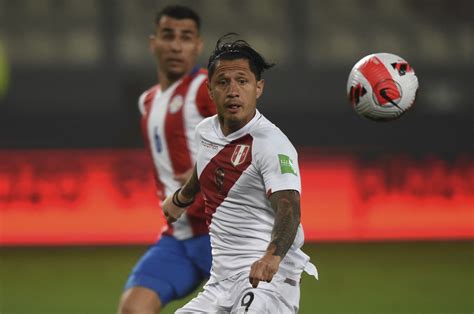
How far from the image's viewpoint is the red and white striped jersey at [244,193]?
4.39m

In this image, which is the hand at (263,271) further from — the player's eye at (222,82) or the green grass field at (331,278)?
the green grass field at (331,278)

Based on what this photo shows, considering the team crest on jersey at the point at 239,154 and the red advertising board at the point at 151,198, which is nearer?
the team crest on jersey at the point at 239,154

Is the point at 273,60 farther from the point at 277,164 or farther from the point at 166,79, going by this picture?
the point at 277,164

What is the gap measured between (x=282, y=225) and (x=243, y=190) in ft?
1.28

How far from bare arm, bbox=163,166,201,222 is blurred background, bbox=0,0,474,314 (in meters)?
3.02

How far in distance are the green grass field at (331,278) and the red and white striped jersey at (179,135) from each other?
2209 millimetres

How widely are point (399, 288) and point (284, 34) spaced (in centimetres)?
724

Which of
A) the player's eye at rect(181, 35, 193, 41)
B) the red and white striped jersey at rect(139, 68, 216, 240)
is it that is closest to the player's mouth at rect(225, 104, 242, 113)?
the red and white striped jersey at rect(139, 68, 216, 240)

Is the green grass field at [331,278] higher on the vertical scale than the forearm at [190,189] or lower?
lower

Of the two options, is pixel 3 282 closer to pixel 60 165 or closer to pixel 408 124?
pixel 60 165

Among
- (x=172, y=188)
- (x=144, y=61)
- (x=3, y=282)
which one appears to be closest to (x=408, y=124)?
(x=144, y=61)

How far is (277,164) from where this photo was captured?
4.28m

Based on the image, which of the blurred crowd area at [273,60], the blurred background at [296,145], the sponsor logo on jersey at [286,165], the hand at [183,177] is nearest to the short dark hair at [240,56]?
the sponsor logo on jersey at [286,165]

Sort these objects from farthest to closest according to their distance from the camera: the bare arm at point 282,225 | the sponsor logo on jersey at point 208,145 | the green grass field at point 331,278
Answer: the green grass field at point 331,278 < the sponsor logo on jersey at point 208,145 < the bare arm at point 282,225
